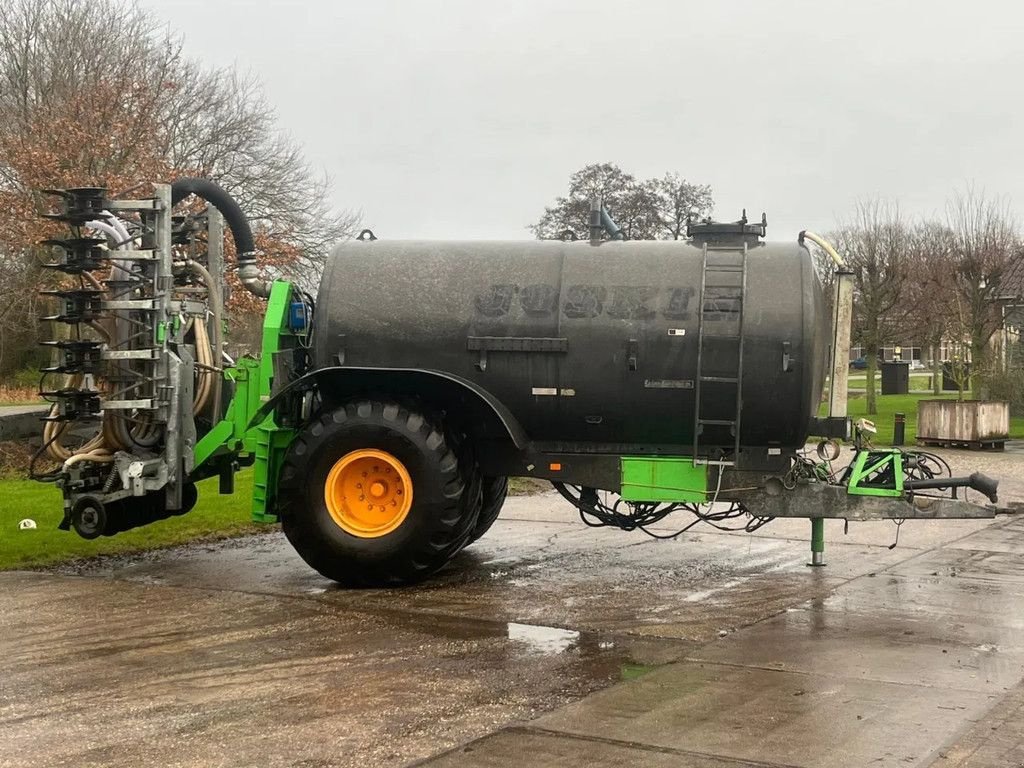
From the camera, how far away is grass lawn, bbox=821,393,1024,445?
26.5m

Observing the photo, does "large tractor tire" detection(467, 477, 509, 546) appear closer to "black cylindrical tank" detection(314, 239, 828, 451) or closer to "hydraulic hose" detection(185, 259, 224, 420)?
"black cylindrical tank" detection(314, 239, 828, 451)

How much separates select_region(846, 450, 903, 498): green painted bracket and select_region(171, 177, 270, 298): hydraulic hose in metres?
5.02

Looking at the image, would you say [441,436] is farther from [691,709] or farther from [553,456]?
[691,709]

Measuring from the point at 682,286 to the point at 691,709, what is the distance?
3.85 m

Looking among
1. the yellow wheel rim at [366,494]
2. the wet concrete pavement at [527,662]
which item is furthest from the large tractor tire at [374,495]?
the wet concrete pavement at [527,662]

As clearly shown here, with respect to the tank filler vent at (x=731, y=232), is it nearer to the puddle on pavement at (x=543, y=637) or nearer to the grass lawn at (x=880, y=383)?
the puddle on pavement at (x=543, y=637)

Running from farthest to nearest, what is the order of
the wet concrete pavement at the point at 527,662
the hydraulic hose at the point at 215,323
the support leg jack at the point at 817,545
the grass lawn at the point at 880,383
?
1. the grass lawn at the point at 880,383
2. the hydraulic hose at the point at 215,323
3. the support leg jack at the point at 817,545
4. the wet concrete pavement at the point at 527,662

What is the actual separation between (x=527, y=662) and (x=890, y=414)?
96.9 feet

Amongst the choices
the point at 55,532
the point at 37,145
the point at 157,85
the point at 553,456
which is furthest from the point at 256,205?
the point at 553,456

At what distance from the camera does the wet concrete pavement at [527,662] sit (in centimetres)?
519

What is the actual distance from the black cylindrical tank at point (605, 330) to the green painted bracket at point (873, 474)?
0.47 metres

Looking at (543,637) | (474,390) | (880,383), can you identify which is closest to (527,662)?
(543,637)

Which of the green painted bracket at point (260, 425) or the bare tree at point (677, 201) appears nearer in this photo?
the green painted bracket at point (260, 425)

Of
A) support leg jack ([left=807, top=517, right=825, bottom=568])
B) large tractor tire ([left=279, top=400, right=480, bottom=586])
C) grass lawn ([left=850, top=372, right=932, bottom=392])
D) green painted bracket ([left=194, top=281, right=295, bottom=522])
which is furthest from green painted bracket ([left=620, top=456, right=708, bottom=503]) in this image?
grass lawn ([left=850, top=372, right=932, bottom=392])
